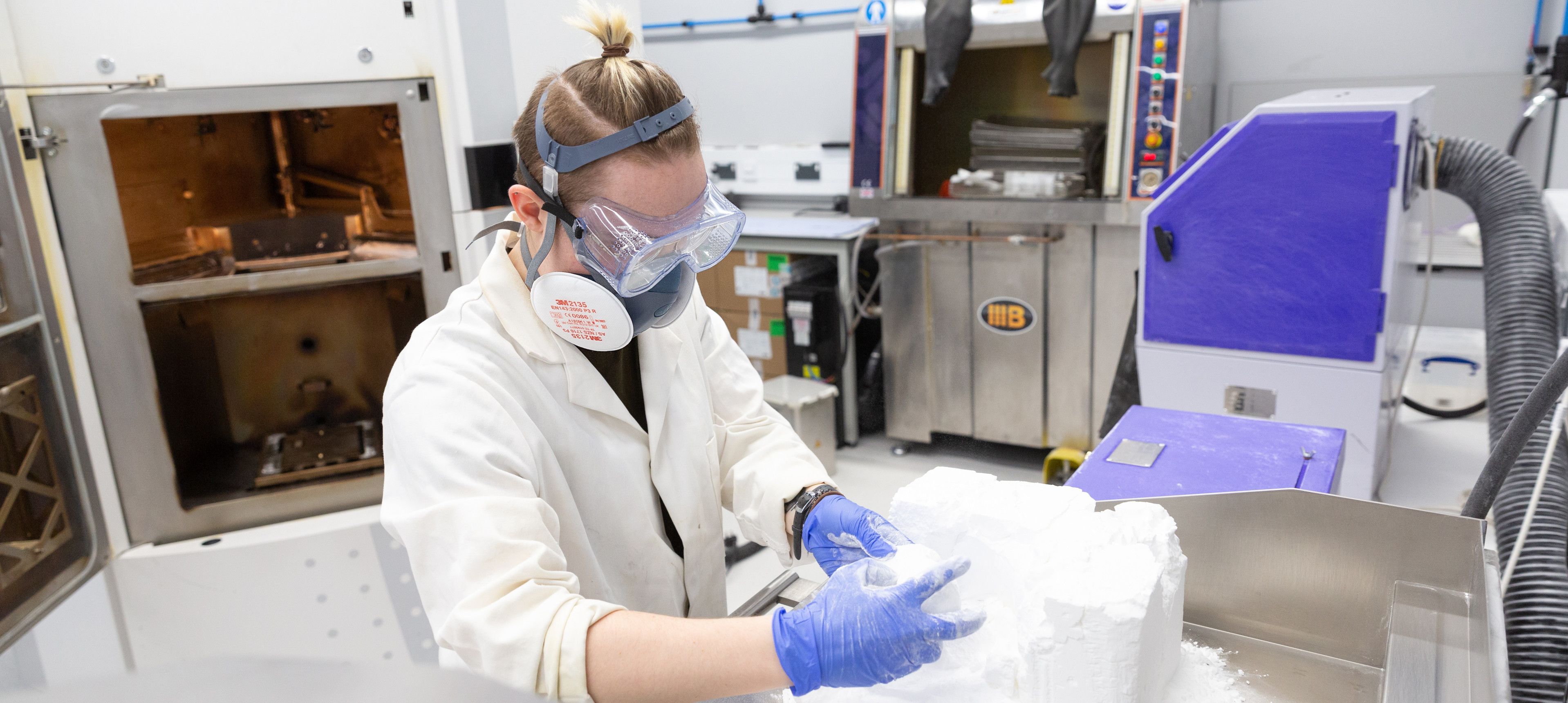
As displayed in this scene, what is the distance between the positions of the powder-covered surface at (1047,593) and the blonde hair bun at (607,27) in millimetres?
647

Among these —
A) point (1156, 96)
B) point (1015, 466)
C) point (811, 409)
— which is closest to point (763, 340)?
point (811, 409)

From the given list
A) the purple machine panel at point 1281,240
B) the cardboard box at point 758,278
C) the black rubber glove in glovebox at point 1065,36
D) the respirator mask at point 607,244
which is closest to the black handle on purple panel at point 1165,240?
the purple machine panel at point 1281,240

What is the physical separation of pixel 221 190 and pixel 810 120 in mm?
2529

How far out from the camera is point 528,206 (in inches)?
45.0

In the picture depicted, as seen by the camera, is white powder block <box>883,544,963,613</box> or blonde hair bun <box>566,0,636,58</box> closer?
white powder block <box>883,544,963,613</box>

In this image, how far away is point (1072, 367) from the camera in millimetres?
3303

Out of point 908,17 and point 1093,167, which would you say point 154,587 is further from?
point 1093,167

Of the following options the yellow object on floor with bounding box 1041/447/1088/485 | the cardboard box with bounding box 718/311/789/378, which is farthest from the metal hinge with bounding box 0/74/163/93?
the yellow object on floor with bounding box 1041/447/1088/485

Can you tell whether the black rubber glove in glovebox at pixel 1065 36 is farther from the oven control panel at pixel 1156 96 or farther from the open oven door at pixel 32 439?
the open oven door at pixel 32 439

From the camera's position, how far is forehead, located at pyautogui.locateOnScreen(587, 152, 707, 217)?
1.09 metres

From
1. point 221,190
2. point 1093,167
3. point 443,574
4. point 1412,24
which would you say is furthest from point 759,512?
point 1412,24

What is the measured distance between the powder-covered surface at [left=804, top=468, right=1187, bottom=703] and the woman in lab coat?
9 cm

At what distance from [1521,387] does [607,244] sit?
1857mm

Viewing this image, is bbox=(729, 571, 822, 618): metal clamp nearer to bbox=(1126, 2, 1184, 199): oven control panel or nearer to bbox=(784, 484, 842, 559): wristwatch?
bbox=(784, 484, 842, 559): wristwatch
